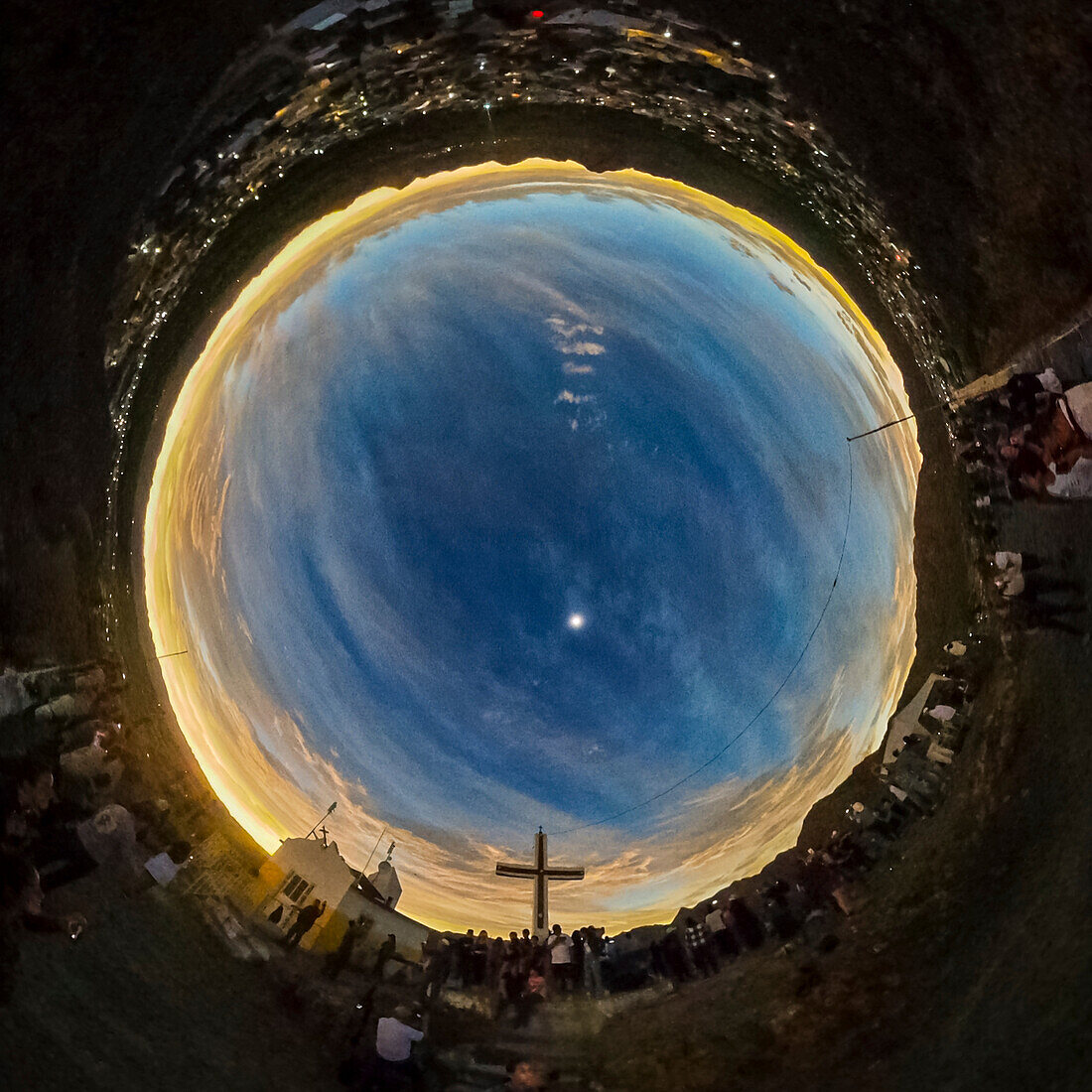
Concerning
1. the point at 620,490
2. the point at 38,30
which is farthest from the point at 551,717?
the point at 38,30

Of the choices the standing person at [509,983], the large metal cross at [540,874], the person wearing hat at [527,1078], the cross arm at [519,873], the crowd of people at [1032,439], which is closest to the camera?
the crowd of people at [1032,439]

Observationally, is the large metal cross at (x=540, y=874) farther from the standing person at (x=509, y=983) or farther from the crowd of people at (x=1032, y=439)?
the crowd of people at (x=1032, y=439)

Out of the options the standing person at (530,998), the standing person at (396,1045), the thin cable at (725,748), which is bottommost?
the standing person at (396,1045)

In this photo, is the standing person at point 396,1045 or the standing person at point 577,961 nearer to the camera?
the standing person at point 396,1045

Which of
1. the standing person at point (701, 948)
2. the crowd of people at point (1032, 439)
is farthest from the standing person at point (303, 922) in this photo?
the crowd of people at point (1032, 439)

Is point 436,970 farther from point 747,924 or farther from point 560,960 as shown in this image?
point 747,924

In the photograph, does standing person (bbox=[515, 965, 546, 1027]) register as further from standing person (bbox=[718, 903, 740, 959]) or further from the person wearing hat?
standing person (bbox=[718, 903, 740, 959])

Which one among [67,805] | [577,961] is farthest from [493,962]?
[67,805]

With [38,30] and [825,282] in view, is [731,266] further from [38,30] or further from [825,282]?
[38,30]
